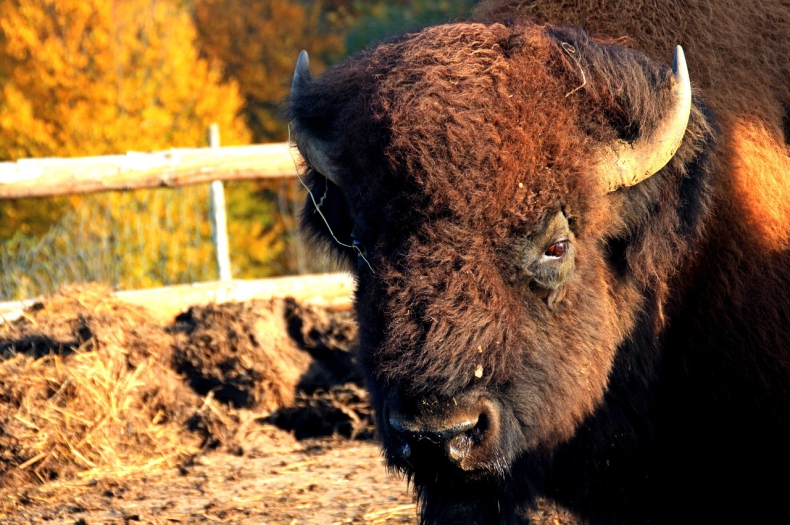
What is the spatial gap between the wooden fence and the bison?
12.1 feet

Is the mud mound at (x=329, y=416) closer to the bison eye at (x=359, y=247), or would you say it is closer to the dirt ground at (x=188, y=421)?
the dirt ground at (x=188, y=421)

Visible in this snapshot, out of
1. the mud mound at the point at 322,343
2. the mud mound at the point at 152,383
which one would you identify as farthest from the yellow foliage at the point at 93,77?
the mud mound at the point at 322,343

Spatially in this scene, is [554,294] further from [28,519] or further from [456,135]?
[28,519]

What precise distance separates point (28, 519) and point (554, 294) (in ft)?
10.5

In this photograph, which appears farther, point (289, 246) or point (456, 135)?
point (289, 246)

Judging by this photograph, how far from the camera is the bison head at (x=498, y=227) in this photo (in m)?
2.93

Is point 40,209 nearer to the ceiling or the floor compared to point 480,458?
nearer to the floor

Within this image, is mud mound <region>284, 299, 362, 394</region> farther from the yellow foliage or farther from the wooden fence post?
the yellow foliage

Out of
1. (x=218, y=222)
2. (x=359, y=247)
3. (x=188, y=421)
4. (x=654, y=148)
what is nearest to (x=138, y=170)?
(x=218, y=222)

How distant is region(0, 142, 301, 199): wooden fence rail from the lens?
7238 millimetres

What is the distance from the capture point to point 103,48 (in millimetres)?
18375

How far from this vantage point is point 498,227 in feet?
9.77

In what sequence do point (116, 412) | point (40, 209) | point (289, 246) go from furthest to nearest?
point (289, 246), point (40, 209), point (116, 412)

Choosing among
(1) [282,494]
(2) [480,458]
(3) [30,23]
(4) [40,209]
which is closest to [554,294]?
(2) [480,458]
